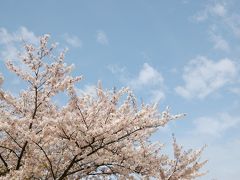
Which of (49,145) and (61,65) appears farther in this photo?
(61,65)

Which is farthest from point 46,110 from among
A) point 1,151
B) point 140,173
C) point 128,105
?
point 140,173

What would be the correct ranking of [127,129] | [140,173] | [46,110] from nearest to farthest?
[127,129] → [140,173] → [46,110]

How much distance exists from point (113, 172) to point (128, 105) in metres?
2.15

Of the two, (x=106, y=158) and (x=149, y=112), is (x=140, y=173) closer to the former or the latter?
(x=106, y=158)

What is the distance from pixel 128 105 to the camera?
1113 centimetres

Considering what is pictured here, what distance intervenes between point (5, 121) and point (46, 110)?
2.06 m

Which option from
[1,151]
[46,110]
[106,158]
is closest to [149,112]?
[106,158]

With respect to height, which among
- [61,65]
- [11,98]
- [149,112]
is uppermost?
[61,65]

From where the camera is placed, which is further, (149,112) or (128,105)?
(128,105)

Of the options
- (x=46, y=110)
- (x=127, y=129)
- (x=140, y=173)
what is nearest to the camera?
(x=127, y=129)

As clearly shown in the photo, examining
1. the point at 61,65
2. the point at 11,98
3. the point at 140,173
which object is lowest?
the point at 140,173

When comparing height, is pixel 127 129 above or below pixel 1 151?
below

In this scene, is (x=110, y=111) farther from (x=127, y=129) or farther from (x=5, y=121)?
(x=5, y=121)

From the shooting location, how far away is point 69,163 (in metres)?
10.7
